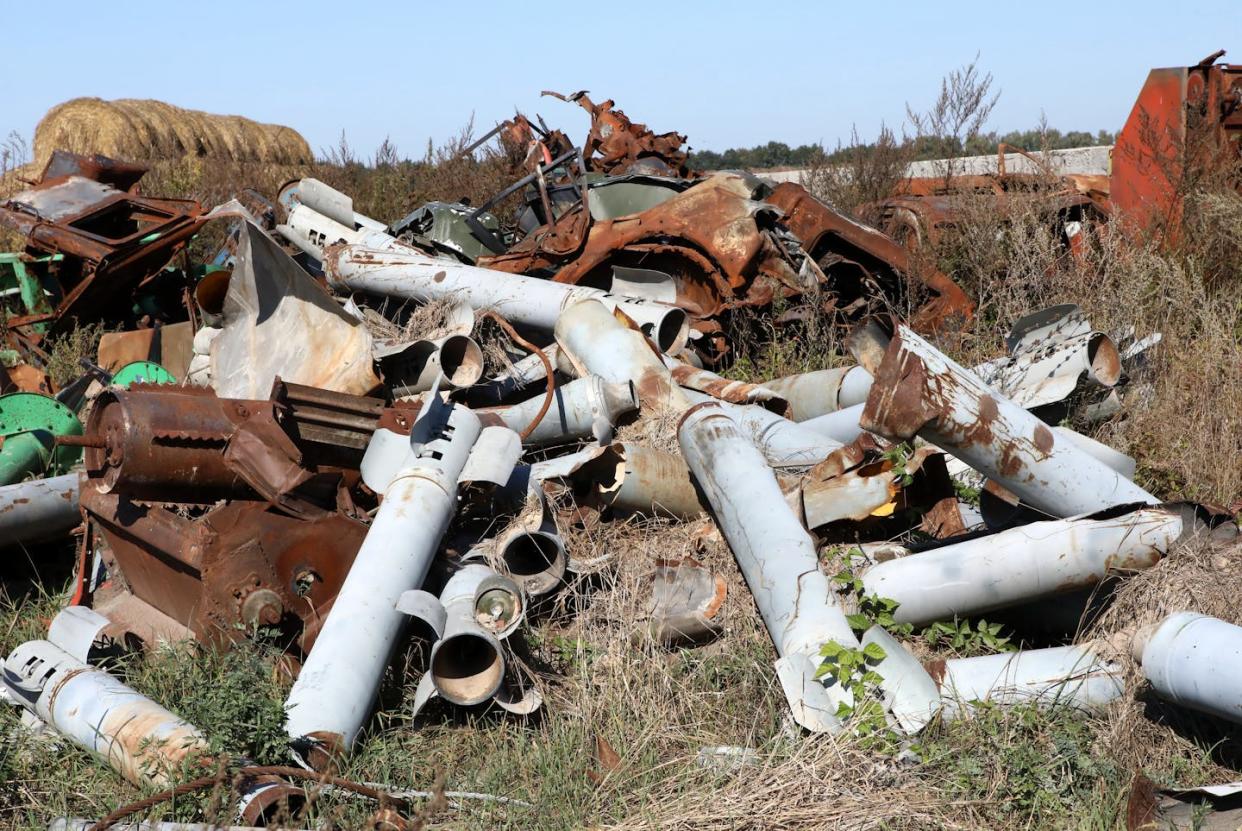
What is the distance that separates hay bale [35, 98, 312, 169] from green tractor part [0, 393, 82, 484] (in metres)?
9.30

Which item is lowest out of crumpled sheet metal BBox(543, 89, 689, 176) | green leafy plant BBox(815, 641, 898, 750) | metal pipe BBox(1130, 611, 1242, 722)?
green leafy plant BBox(815, 641, 898, 750)

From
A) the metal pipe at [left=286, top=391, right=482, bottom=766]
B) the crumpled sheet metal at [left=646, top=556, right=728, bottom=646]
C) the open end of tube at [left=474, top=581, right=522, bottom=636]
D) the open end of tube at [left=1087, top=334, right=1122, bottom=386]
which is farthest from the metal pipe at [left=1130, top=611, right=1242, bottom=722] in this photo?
the metal pipe at [left=286, top=391, right=482, bottom=766]

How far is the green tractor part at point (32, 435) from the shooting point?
192 inches

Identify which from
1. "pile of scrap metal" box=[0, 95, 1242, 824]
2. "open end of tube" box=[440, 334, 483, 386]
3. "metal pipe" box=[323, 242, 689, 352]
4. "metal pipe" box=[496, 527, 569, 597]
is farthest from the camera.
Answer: "metal pipe" box=[323, 242, 689, 352]

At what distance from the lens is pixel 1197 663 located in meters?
2.97

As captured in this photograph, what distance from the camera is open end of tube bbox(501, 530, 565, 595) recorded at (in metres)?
3.92

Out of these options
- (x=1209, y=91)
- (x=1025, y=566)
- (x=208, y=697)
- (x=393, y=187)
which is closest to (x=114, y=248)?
(x=393, y=187)

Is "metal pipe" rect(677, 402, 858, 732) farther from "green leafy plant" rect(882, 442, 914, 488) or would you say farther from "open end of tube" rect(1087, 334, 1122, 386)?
"open end of tube" rect(1087, 334, 1122, 386)

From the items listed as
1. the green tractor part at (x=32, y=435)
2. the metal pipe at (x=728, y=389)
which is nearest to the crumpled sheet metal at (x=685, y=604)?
the metal pipe at (x=728, y=389)

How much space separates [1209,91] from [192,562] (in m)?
6.59

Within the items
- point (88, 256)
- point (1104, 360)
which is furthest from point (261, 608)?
point (88, 256)

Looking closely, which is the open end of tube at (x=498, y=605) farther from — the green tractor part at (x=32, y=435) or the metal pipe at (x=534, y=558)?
the green tractor part at (x=32, y=435)

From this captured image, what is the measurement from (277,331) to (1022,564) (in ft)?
11.0

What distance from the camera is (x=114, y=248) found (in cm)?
650
